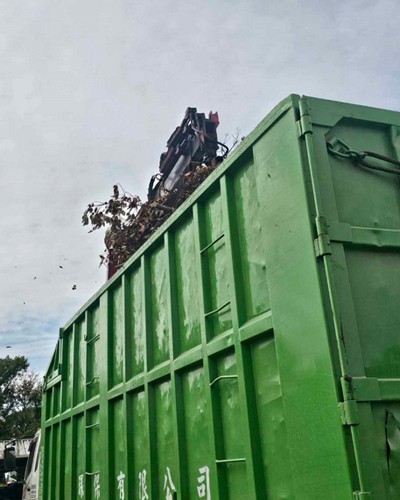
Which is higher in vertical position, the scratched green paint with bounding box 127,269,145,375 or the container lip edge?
the container lip edge

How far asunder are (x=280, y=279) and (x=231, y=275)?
1.37ft

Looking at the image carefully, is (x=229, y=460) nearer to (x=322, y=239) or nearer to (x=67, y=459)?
(x=322, y=239)

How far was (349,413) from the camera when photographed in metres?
1.90

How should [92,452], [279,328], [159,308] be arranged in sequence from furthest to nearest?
[92,452] → [159,308] → [279,328]

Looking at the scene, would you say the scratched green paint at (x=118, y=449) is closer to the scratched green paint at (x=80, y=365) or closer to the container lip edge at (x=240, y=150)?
the scratched green paint at (x=80, y=365)

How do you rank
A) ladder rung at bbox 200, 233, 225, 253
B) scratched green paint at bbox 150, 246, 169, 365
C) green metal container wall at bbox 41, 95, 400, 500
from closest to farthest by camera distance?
1. green metal container wall at bbox 41, 95, 400, 500
2. ladder rung at bbox 200, 233, 225, 253
3. scratched green paint at bbox 150, 246, 169, 365

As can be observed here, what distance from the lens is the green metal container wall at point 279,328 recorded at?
2.00m

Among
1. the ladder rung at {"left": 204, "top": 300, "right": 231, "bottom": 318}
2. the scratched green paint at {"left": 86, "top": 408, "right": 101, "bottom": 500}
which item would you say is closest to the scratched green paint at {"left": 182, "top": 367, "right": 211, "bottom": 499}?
the ladder rung at {"left": 204, "top": 300, "right": 231, "bottom": 318}

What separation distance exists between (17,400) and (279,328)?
33352 mm

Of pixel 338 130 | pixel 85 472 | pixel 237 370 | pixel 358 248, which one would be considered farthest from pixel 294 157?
pixel 85 472

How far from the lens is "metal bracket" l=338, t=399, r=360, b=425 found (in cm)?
190

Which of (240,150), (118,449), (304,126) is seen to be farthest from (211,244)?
(118,449)

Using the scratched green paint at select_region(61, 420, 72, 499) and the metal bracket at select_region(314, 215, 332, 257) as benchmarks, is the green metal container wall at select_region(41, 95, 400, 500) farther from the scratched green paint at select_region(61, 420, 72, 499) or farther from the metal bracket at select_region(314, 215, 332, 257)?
the scratched green paint at select_region(61, 420, 72, 499)

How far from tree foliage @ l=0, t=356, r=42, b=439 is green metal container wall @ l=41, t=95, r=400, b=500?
96.6ft
